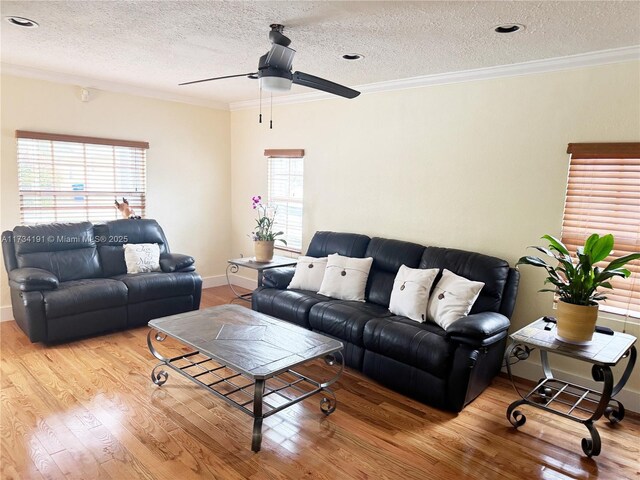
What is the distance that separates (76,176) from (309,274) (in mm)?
2839

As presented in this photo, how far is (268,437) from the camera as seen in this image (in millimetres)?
2592

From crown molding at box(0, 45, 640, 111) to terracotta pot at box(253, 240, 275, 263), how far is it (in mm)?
1745

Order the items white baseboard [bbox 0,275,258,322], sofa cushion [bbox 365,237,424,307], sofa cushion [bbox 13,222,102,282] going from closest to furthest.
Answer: sofa cushion [bbox 365,237,424,307], sofa cushion [bbox 13,222,102,282], white baseboard [bbox 0,275,258,322]

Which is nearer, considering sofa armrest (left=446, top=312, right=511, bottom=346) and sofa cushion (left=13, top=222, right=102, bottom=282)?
sofa armrest (left=446, top=312, right=511, bottom=346)

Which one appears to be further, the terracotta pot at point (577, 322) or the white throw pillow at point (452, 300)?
the white throw pillow at point (452, 300)

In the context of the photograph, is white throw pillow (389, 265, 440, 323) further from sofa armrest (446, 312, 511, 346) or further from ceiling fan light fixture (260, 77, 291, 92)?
ceiling fan light fixture (260, 77, 291, 92)

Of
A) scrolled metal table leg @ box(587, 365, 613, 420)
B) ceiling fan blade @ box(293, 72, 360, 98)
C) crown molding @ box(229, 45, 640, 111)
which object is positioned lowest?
scrolled metal table leg @ box(587, 365, 613, 420)

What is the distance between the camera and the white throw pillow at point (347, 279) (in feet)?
12.9

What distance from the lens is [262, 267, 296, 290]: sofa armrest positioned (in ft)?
14.0

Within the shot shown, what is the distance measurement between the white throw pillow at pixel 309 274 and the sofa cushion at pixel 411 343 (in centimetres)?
97

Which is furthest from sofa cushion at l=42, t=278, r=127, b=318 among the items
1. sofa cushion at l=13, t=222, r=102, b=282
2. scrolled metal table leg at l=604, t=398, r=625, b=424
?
scrolled metal table leg at l=604, t=398, r=625, b=424

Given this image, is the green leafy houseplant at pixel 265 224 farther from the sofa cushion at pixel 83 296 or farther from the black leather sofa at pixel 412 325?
the sofa cushion at pixel 83 296

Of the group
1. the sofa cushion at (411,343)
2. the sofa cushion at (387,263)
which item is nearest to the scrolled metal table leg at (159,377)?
the sofa cushion at (411,343)

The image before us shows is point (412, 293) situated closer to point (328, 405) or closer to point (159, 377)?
A: point (328, 405)
